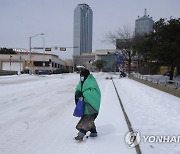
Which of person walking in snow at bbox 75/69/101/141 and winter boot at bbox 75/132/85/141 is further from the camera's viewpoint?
winter boot at bbox 75/132/85/141

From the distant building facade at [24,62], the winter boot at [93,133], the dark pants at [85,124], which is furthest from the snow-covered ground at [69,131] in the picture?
the distant building facade at [24,62]

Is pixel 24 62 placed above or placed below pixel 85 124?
above

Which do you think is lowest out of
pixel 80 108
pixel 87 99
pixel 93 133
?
pixel 93 133

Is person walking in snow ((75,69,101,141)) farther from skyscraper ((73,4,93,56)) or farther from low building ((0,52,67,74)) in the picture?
skyscraper ((73,4,93,56))

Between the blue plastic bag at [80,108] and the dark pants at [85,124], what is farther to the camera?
the dark pants at [85,124]

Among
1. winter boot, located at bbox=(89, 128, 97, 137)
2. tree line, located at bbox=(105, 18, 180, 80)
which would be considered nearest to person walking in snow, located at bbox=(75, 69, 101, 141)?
winter boot, located at bbox=(89, 128, 97, 137)

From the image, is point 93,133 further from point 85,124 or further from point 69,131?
point 69,131

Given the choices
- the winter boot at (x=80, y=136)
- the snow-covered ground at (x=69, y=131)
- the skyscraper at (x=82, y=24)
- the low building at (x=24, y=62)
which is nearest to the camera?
the snow-covered ground at (x=69, y=131)

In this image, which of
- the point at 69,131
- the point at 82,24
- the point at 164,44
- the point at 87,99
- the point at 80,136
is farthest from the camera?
the point at 82,24

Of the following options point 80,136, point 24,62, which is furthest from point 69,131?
point 24,62

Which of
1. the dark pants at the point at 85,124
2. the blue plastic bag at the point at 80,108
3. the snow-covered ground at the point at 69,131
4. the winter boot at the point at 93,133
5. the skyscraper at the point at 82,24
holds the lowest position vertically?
the snow-covered ground at the point at 69,131

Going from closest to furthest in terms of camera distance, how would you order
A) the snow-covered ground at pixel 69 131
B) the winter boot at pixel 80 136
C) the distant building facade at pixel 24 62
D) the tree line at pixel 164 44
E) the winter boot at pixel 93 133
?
the snow-covered ground at pixel 69 131
the winter boot at pixel 80 136
the winter boot at pixel 93 133
the tree line at pixel 164 44
the distant building facade at pixel 24 62

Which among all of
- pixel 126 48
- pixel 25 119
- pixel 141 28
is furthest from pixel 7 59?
pixel 25 119

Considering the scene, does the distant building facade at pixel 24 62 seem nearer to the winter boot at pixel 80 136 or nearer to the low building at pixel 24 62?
the low building at pixel 24 62
